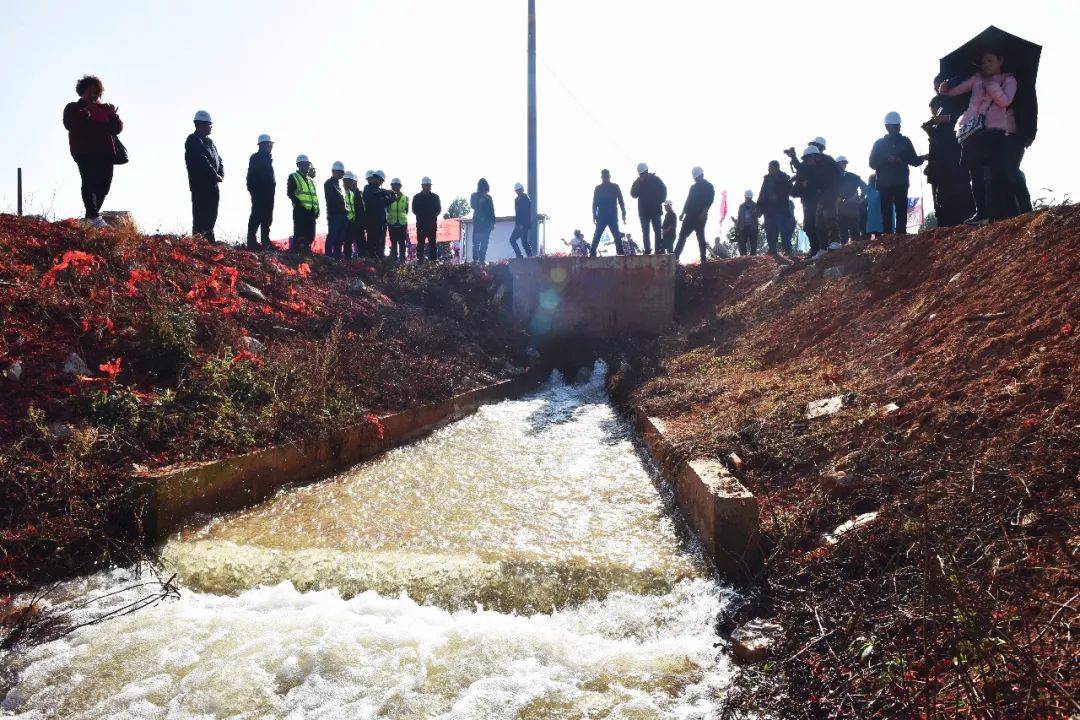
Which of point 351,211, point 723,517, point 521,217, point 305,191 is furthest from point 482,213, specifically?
point 723,517

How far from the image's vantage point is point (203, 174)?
8727 millimetres

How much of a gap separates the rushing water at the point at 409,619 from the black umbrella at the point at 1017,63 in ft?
17.5

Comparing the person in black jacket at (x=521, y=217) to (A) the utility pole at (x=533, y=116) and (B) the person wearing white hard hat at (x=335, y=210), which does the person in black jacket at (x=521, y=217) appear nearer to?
(A) the utility pole at (x=533, y=116)

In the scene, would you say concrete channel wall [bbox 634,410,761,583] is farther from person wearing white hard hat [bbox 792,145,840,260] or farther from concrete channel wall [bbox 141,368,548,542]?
person wearing white hard hat [bbox 792,145,840,260]

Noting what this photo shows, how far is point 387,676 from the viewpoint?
3039mm

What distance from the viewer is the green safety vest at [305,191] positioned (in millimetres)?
10461

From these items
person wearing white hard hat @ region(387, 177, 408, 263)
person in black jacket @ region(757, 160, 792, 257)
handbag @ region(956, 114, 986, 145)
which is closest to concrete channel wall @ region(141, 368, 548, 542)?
person wearing white hard hat @ region(387, 177, 408, 263)

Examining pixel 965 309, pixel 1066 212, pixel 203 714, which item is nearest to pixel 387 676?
pixel 203 714

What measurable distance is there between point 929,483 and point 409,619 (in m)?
2.81

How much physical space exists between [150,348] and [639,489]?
14.6ft

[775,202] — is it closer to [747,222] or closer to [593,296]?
[747,222]

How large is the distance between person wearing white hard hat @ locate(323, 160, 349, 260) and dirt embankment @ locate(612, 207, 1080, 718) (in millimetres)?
7310

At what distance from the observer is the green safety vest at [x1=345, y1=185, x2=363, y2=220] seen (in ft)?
38.4

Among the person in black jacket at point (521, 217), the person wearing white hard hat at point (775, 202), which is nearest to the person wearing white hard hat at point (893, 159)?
the person wearing white hard hat at point (775, 202)
